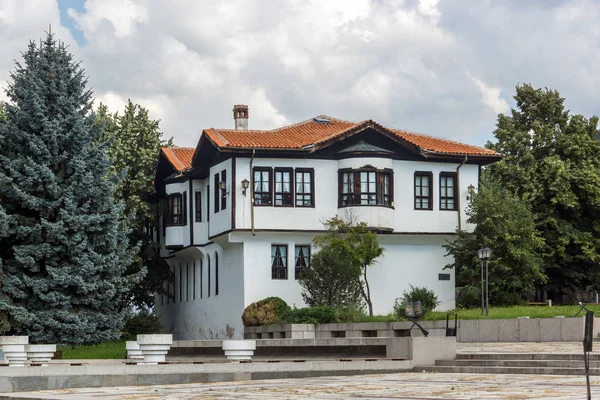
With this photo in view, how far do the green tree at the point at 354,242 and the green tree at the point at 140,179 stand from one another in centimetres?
1042

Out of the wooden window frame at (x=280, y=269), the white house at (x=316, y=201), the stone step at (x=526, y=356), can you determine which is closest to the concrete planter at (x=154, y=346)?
the stone step at (x=526, y=356)

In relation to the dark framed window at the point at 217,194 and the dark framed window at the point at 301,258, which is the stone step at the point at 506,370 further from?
the dark framed window at the point at 217,194

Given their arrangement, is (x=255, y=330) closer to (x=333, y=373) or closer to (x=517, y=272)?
(x=517, y=272)

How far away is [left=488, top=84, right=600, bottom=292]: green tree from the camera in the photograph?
46.7 meters

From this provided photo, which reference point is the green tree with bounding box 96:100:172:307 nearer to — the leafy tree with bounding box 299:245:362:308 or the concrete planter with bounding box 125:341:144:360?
the leafy tree with bounding box 299:245:362:308

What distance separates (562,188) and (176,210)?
54.2ft

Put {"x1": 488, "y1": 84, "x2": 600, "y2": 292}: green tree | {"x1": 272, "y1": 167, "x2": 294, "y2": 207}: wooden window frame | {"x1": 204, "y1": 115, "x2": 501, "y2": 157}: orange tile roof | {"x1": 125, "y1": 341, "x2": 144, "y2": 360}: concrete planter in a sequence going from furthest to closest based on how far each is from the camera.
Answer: {"x1": 488, "y1": 84, "x2": 600, "y2": 292}: green tree
{"x1": 204, "y1": 115, "x2": 501, "y2": 157}: orange tile roof
{"x1": 272, "y1": 167, "x2": 294, "y2": 207}: wooden window frame
{"x1": 125, "y1": 341, "x2": 144, "y2": 360}: concrete planter

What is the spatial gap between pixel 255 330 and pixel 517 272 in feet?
32.6

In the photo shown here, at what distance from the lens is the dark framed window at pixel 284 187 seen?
139ft

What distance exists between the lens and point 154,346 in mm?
23297

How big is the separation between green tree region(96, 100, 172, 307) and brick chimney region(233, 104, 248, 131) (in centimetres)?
390

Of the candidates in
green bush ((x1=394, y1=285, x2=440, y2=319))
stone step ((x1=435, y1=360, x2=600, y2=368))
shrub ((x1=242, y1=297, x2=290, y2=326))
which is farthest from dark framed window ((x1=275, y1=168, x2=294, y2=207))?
stone step ((x1=435, y1=360, x2=600, y2=368))

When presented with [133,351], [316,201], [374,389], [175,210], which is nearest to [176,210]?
[175,210]

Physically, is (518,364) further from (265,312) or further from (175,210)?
(175,210)
